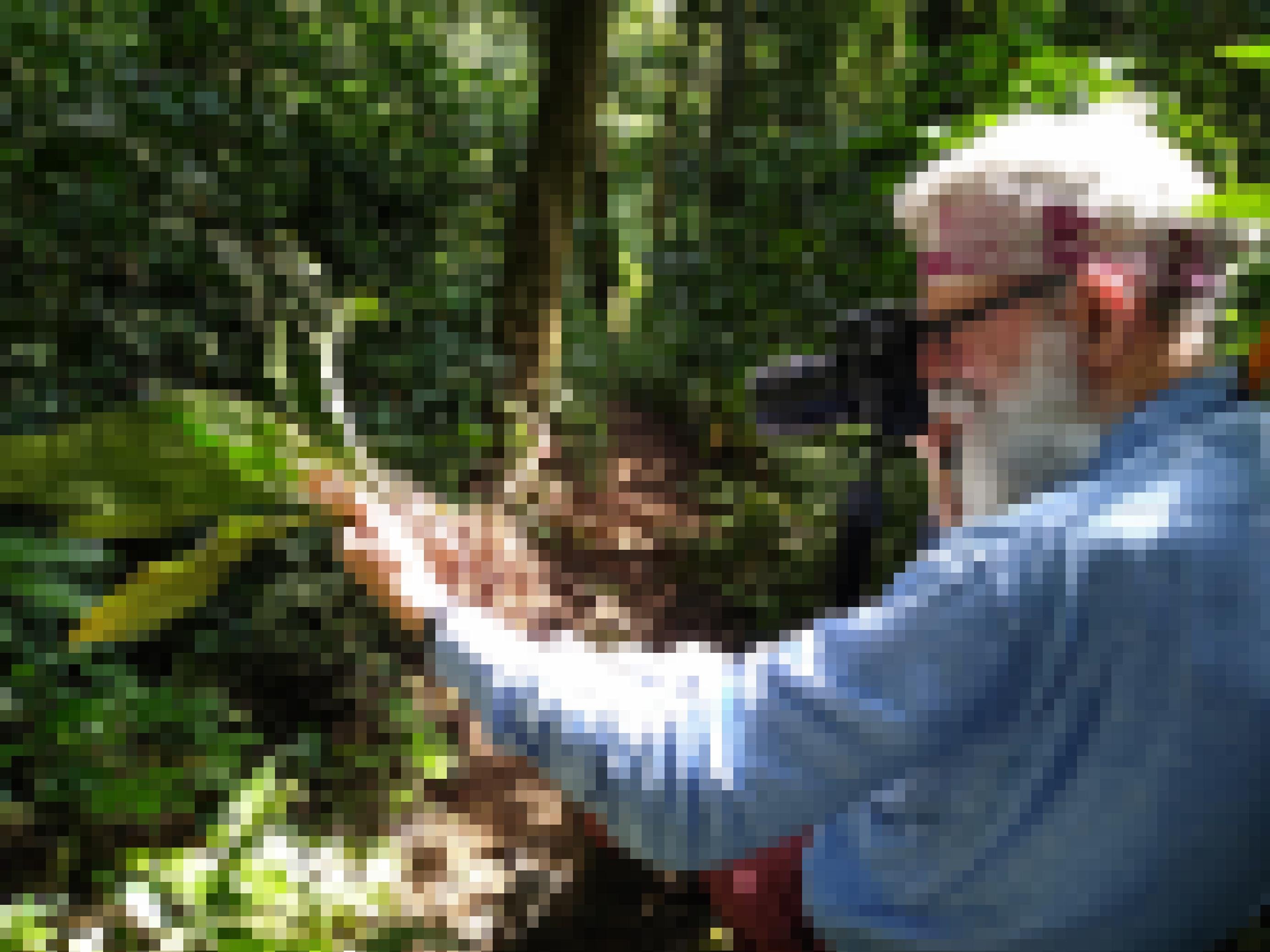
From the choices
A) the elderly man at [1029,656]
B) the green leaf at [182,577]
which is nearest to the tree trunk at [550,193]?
the green leaf at [182,577]

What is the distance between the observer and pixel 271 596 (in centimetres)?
376

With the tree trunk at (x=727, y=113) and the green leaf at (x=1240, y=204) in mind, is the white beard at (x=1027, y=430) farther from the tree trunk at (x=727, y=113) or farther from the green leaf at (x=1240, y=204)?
the tree trunk at (x=727, y=113)

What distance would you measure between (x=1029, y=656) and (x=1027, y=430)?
0.31 metres

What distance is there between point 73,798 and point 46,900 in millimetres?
319

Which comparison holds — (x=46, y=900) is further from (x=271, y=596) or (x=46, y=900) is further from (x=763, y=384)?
(x=763, y=384)

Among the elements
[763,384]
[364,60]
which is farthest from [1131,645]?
[364,60]

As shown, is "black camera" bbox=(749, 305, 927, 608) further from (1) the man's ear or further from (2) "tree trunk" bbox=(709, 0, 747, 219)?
(2) "tree trunk" bbox=(709, 0, 747, 219)

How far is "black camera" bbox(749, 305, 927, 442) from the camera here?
1.28m

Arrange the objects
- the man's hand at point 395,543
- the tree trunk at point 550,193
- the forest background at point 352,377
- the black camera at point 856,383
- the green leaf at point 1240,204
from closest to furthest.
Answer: the green leaf at point 1240,204
the man's hand at point 395,543
the black camera at point 856,383
the forest background at point 352,377
the tree trunk at point 550,193

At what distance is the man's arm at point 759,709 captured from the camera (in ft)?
2.81

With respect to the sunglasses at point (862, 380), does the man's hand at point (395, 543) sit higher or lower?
lower

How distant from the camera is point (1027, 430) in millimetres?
1068

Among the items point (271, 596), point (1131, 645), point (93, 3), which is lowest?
point (271, 596)

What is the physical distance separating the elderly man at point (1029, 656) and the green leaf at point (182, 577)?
0.15 m
